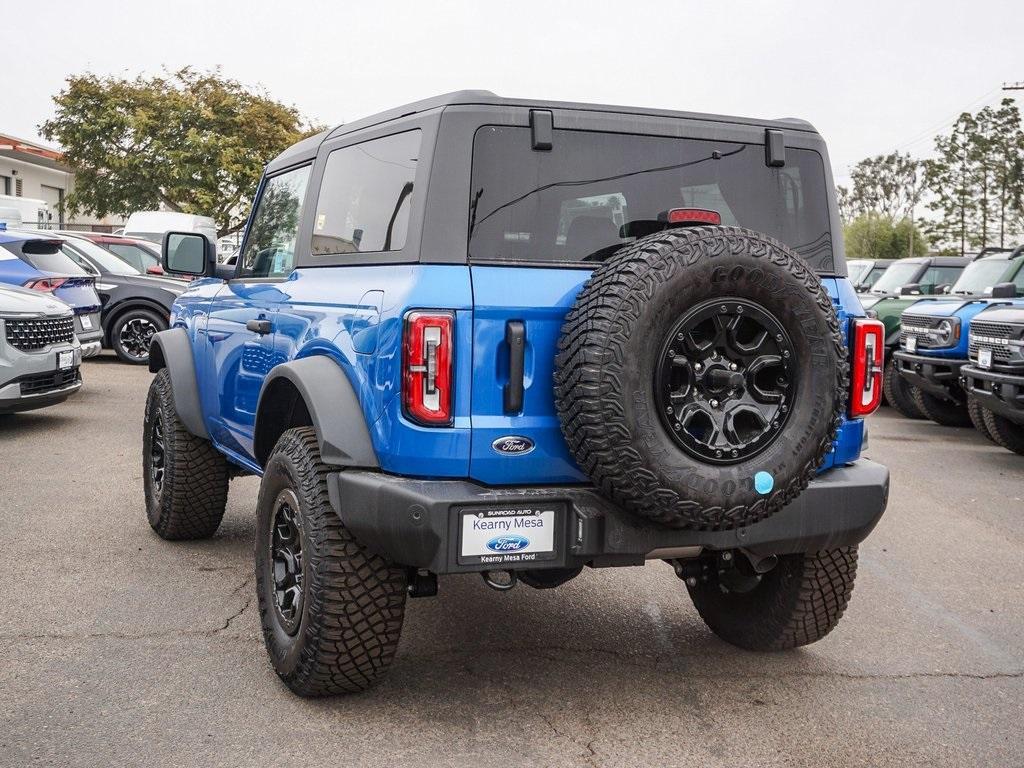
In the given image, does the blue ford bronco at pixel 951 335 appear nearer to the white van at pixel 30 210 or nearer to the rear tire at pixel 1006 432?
the rear tire at pixel 1006 432

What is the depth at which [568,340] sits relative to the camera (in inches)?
136

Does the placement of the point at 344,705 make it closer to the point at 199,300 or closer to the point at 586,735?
the point at 586,735

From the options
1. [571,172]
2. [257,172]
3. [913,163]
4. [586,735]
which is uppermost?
[913,163]

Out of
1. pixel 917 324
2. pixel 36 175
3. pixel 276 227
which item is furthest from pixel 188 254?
pixel 36 175

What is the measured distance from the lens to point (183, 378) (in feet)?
19.1

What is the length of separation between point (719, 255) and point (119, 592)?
10.5ft

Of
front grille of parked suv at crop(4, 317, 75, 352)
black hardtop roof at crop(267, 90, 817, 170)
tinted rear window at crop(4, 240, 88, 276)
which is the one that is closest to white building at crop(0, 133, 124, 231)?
tinted rear window at crop(4, 240, 88, 276)

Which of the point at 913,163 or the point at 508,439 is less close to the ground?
the point at 913,163

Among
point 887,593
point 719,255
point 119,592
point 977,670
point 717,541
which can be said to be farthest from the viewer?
point 887,593

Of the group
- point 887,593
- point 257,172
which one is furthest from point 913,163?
point 887,593

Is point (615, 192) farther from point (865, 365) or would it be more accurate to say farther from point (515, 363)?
point (865, 365)

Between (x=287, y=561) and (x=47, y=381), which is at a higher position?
(x=47, y=381)

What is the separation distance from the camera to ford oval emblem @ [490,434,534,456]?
354 cm

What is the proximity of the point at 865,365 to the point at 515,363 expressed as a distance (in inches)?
52.4
